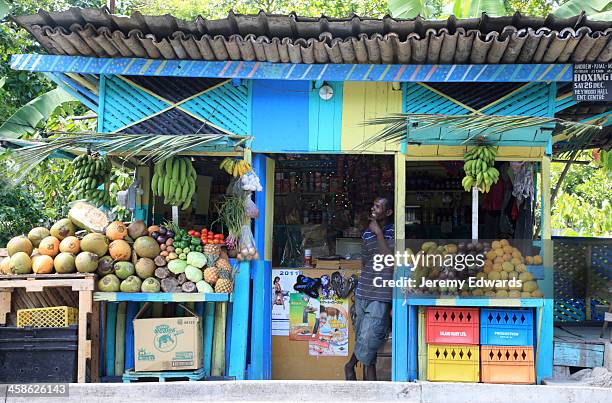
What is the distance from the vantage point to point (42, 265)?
6.11 m

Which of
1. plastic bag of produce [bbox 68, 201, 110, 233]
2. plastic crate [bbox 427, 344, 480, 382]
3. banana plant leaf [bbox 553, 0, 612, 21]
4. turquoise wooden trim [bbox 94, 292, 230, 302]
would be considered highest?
banana plant leaf [bbox 553, 0, 612, 21]

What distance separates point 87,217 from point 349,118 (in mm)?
2790

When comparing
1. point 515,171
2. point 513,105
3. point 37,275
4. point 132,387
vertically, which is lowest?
point 132,387

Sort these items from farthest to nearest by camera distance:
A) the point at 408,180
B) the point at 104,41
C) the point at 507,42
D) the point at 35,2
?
the point at 35,2, the point at 408,180, the point at 104,41, the point at 507,42

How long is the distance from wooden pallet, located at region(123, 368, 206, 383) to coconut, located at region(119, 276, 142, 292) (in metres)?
0.84

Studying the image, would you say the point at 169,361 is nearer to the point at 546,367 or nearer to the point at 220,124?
the point at 220,124

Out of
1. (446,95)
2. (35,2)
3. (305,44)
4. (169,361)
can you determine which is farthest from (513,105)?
(35,2)

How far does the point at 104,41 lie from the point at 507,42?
138 inches

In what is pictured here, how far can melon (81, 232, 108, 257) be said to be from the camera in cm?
624

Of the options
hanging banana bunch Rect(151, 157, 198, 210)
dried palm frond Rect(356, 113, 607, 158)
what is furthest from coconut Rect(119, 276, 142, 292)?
dried palm frond Rect(356, 113, 607, 158)

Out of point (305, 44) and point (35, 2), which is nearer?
point (305, 44)

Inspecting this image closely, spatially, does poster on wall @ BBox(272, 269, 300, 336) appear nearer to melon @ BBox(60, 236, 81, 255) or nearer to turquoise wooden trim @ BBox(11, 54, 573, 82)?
melon @ BBox(60, 236, 81, 255)

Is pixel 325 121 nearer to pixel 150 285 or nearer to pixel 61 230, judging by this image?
pixel 150 285

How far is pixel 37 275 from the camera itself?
6066mm
